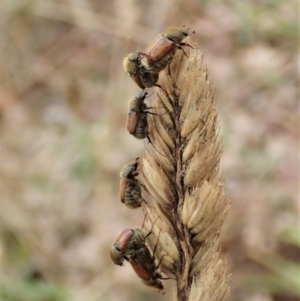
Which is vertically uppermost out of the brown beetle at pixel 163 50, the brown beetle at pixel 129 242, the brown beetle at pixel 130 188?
the brown beetle at pixel 163 50

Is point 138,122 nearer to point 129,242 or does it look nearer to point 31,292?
point 129,242

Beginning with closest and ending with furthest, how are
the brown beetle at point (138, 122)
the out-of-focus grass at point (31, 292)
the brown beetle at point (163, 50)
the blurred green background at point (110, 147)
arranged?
the brown beetle at point (163, 50)
the brown beetle at point (138, 122)
the out-of-focus grass at point (31, 292)
the blurred green background at point (110, 147)

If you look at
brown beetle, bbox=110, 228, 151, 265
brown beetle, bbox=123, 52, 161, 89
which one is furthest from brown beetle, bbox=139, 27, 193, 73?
brown beetle, bbox=110, 228, 151, 265

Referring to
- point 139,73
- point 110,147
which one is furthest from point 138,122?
point 110,147

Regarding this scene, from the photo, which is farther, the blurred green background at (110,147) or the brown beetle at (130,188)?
the blurred green background at (110,147)

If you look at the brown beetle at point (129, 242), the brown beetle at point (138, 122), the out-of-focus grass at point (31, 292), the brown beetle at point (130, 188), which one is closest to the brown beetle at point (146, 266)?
the brown beetle at point (129, 242)

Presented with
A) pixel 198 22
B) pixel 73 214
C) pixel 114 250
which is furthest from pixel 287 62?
pixel 114 250

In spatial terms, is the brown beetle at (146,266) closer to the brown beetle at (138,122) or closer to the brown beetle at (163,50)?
the brown beetle at (138,122)
